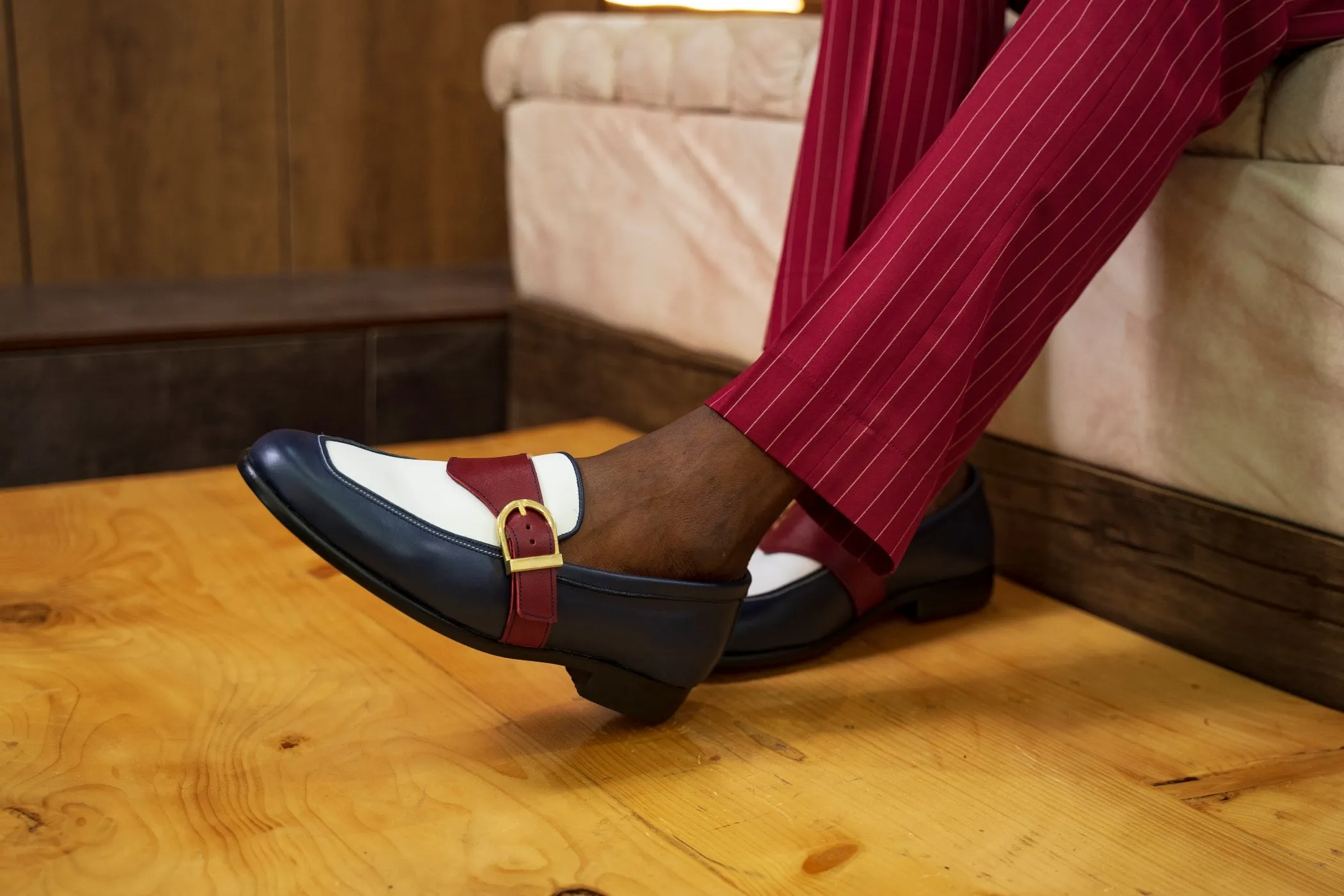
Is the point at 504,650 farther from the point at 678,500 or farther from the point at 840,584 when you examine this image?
the point at 840,584

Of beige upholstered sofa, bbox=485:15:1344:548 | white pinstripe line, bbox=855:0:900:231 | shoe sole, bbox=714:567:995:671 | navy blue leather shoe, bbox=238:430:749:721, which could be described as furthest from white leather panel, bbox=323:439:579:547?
beige upholstered sofa, bbox=485:15:1344:548

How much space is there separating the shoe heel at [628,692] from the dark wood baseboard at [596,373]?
620 mm

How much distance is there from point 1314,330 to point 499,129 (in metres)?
1.75

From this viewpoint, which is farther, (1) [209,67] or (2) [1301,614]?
(1) [209,67]

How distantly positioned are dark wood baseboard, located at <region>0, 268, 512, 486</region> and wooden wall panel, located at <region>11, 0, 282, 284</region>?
0.15m

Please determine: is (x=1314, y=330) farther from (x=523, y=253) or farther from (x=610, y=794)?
(x=523, y=253)

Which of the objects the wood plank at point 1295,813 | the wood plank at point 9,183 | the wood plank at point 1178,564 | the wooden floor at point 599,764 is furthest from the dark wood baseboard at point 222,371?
the wood plank at point 1295,813

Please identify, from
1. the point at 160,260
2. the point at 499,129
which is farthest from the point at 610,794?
the point at 499,129

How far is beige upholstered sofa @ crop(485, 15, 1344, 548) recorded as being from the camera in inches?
31.5

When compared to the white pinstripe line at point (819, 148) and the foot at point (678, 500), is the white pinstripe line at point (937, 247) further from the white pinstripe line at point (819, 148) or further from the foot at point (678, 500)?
the white pinstripe line at point (819, 148)

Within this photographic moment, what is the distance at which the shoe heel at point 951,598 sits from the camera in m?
0.91

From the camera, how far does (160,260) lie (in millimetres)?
1985

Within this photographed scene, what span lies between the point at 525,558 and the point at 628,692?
118 mm

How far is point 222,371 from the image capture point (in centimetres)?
149
